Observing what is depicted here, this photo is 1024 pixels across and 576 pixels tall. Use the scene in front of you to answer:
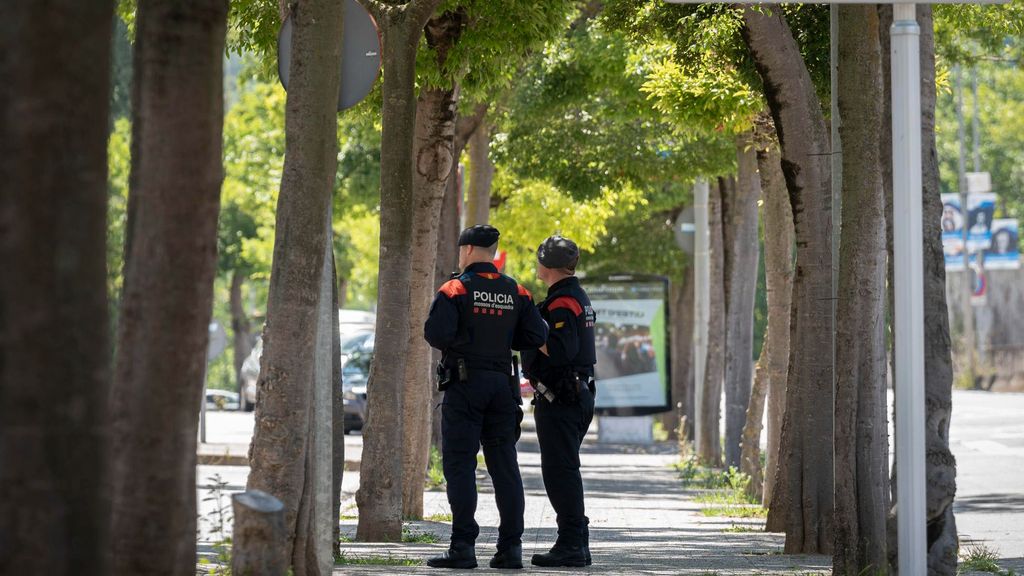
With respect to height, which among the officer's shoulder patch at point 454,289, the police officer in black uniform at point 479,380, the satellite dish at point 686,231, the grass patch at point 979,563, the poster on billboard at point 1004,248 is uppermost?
the poster on billboard at point 1004,248

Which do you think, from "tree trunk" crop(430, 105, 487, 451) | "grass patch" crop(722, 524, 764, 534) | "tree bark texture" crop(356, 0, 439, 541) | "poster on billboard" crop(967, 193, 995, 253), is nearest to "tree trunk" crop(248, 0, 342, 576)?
"tree bark texture" crop(356, 0, 439, 541)

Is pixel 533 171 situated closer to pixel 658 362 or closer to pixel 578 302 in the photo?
pixel 658 362

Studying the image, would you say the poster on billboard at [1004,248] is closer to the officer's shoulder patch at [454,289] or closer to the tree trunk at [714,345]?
the tree trunk at [714,345]

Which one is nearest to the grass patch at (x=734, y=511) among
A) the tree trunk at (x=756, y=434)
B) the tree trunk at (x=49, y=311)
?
the tree trunk at (x=756, y=434)

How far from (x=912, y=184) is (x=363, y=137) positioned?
18.4 meters

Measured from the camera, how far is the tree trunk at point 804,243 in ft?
35.3

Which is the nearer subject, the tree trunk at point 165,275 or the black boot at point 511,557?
the tree trunk at point 165,275

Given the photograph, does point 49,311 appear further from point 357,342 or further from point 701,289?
point 357,342

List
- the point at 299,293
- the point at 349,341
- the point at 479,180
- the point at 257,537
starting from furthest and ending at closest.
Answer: the point at 349,341 < the point at 479,180 < the point at 299,293 < the point at 257,537

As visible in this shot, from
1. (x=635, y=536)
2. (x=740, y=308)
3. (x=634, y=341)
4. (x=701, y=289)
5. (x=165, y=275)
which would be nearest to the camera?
(x=165, y=275)

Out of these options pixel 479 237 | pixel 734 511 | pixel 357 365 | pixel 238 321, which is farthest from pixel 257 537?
pixel 238 321

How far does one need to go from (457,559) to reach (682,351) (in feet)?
76.5

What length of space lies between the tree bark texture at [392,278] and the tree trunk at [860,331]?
2982 mm

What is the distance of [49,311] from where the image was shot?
156 inches
